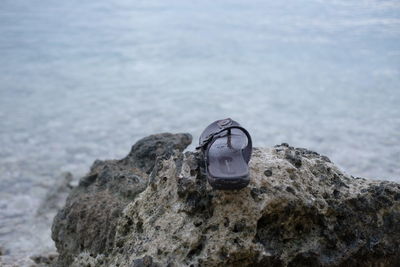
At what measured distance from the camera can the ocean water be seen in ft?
19.7

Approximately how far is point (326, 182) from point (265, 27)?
38.6 feet

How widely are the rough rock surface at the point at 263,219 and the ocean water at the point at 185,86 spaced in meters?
1.99

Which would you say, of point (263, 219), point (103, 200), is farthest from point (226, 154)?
point (103, 200)

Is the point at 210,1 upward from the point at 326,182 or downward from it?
downward

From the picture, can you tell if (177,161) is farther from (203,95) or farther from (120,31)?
(120,31)

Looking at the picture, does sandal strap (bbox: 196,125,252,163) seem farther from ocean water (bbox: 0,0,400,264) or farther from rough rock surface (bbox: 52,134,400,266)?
ocean water (bbox: 0,0,400,264)

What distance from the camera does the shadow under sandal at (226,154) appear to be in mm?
2008

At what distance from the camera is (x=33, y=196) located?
5008mm

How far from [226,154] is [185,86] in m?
6.90

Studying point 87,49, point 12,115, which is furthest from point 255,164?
point 87,49

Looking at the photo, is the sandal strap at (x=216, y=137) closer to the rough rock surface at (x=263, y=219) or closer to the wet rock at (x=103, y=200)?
the rough rock surface at (x=263, y=219)

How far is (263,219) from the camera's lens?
6.79 feet

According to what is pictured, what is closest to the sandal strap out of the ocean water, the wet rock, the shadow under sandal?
the shadow under sandal

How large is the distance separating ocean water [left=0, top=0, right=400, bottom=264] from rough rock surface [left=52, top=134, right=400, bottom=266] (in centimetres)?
199
